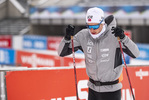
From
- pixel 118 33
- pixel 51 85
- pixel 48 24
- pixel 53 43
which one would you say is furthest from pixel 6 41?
pixel 118 33

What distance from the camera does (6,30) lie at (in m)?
27.7

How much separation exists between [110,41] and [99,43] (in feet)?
0.45

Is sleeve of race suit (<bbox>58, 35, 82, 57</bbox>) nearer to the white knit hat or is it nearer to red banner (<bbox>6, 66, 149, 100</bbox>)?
the white knit hat

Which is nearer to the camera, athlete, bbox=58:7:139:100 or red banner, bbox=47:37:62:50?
athlete, bbox=58:7:139:100

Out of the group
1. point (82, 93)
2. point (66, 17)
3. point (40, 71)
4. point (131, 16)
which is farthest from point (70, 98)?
point (66, 17)

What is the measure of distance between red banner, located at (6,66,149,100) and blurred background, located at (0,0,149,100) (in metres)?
4.19

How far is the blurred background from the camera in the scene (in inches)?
474

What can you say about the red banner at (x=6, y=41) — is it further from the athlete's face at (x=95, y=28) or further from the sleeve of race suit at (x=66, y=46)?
the athlete's face at (x=95, y=28)

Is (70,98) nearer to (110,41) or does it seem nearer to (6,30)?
(110,41)

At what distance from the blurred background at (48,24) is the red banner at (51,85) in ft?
13.8

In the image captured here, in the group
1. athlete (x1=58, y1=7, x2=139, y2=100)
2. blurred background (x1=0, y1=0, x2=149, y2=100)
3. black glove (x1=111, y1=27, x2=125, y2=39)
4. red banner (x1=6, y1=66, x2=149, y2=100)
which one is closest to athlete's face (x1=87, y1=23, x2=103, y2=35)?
athlete (x1=58, y1=7, x2=139, y2=100)

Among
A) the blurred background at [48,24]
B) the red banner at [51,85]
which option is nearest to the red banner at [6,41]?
the blurred background at [48,24]

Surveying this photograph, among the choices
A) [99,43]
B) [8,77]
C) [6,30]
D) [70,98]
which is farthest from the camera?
[6,30]

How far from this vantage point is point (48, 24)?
25.9 metres
